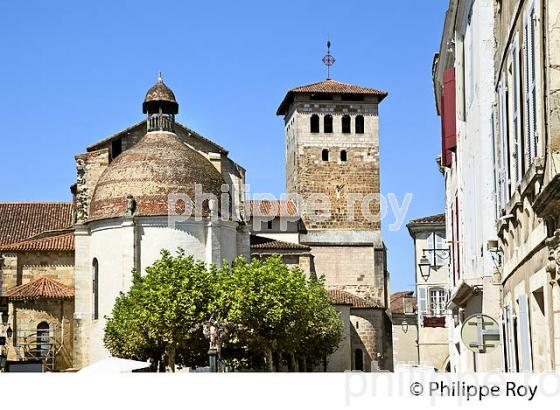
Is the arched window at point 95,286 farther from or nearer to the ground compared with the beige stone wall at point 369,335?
farther from the ground

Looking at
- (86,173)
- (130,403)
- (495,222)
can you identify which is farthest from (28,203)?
A: (130,403)

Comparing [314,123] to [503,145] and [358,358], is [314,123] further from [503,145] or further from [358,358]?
[503,145]

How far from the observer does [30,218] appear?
76.9m

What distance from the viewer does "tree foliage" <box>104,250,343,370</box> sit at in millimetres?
49500

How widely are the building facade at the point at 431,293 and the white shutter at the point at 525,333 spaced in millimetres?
35539

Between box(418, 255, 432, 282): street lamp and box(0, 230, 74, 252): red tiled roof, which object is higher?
box(0, 230, 74, 252): red tiled roof

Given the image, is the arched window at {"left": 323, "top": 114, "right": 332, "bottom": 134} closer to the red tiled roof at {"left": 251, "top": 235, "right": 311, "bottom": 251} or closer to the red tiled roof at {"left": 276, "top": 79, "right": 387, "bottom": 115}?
the red tiled roof at {"left": 276, "top": 79, "right": 387, "bottom": 115}

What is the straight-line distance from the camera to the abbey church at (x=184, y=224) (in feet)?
198

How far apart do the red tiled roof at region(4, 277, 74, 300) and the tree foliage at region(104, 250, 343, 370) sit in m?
12.3

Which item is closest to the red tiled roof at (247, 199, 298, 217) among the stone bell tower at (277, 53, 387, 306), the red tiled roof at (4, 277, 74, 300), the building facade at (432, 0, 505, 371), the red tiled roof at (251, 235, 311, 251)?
the stone bell tower at (277, 53, 387, 306)

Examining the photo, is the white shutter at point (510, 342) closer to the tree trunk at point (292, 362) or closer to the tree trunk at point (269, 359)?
the tree trunk at point (269, 359)

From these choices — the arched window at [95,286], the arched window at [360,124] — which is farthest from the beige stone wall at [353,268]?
the arched window at [95,286]

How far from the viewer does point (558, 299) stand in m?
12.9

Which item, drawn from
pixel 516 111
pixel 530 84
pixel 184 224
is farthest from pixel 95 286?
pixel 530 84
